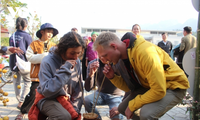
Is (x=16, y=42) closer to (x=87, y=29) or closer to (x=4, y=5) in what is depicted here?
(x=4, y=5)

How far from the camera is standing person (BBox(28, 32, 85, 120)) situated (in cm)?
197

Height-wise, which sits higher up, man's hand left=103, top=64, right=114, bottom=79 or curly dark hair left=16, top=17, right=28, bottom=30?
curly dark hair left=16, top=17, right=28, bottom=30

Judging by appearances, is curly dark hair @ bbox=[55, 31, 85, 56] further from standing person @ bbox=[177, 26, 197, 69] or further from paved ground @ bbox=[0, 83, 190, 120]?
standing person @ bbox=[177, 26, 197, 69]

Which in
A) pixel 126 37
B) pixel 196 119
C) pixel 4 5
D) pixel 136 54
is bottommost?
pixel 196 119

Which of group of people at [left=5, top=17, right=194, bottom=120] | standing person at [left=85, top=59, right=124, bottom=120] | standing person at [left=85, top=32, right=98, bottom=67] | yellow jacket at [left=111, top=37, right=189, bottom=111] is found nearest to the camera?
yellow jacket at [left=111, top=37, right=189, bottom=111]

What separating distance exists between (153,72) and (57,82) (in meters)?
1.09

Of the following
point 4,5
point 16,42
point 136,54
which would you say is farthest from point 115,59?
point 16,42

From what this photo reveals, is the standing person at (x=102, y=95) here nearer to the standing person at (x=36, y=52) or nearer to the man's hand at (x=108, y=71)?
the man's hand at (x=108, y=71)

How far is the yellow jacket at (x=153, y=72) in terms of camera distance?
5.36 ft

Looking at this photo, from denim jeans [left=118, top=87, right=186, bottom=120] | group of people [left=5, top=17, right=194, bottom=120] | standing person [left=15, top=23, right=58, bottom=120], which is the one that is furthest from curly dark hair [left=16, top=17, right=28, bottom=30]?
denim jeans [left=118, top=87, right=186, bottom=120]

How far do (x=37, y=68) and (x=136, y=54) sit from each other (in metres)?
2.01

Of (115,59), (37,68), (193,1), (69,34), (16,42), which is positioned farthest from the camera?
(16,42)

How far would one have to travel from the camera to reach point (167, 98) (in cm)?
183

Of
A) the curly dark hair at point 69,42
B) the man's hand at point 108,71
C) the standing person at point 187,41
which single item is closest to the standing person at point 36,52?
the curly dark hair at point 69,42
